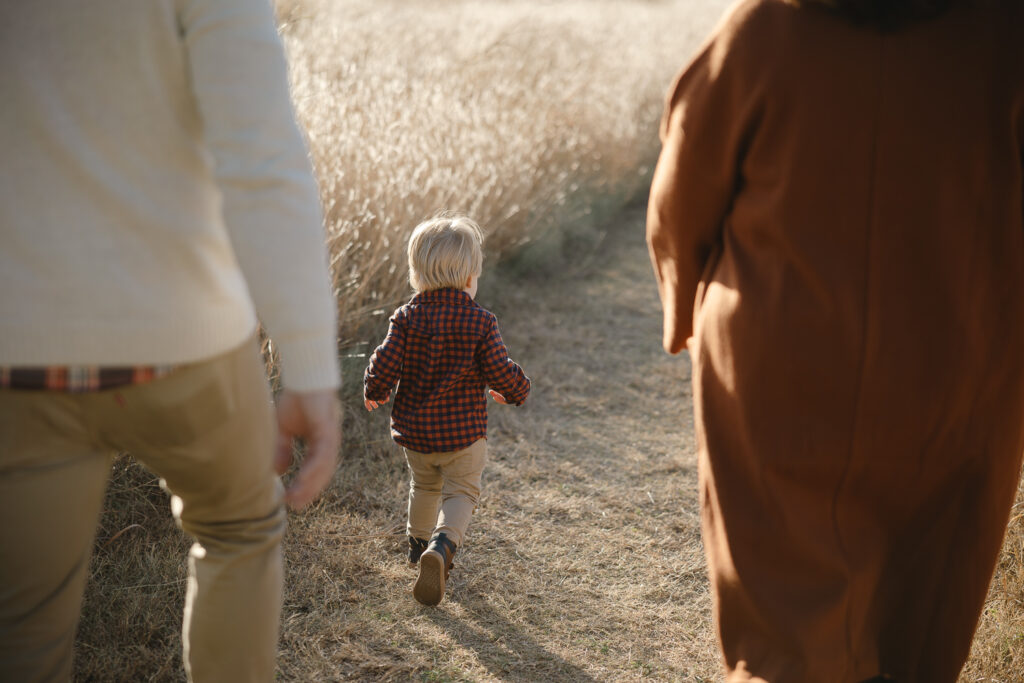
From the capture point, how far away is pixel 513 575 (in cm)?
307

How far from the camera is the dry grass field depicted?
103 inches

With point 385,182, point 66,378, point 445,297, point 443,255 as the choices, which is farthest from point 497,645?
point 385,182

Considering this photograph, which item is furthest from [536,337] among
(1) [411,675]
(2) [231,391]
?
(2) [231,391]

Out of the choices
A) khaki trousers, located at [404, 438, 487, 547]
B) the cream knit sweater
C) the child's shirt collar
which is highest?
the cream knit sweater

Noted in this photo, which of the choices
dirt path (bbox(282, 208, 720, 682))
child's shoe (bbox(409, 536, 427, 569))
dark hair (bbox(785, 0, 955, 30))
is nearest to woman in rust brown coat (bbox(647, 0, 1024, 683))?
dark hair (bbox(785, 0, 955, 30))

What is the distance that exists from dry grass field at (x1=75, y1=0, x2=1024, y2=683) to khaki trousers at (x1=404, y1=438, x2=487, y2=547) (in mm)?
294

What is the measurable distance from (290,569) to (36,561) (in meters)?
1.69

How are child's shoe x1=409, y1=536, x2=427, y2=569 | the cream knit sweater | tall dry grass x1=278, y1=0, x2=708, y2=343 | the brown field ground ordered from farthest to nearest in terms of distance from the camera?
tall dry grass x1=278, y1=0, x2=708, y2=343, child's shoe x1=409, y1=536, x2=427, y2=569, the brown field ground, the cream knit sweater

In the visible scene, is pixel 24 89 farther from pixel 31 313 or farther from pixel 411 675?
pixel 411 675

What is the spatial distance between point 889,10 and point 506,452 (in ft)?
8.82

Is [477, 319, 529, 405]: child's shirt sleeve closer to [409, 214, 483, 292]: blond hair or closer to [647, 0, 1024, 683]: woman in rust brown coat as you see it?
[409, 214, 483, 292]: blond hair

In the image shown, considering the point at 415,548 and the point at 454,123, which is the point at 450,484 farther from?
the point at 454,123

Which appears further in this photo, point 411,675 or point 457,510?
point 457,510

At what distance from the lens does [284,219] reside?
1.23 m
